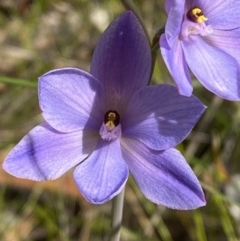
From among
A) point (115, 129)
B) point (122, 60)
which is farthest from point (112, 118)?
point (122, 60)

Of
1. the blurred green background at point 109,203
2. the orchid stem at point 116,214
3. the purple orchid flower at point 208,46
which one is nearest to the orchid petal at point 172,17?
the purple orchid flower at point 208,46

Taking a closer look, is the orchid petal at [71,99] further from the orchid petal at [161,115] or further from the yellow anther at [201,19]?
the yellow anther at [201,19]

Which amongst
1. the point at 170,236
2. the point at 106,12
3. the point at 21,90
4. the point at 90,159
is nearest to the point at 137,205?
the point at 170,236

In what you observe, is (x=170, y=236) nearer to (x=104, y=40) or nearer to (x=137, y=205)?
(x=137, y=205)

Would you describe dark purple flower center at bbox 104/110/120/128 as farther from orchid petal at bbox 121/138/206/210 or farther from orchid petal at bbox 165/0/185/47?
orchid petal at bbox 165/0/185/47

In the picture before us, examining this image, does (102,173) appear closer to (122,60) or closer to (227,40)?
(122,60)

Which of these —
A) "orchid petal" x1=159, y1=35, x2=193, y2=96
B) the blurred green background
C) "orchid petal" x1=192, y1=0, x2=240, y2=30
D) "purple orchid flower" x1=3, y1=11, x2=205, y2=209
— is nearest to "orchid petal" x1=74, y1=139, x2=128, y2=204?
"purple orchid flower" x1=3, y1=11, x2=205, y2=209

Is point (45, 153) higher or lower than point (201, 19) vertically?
lower
